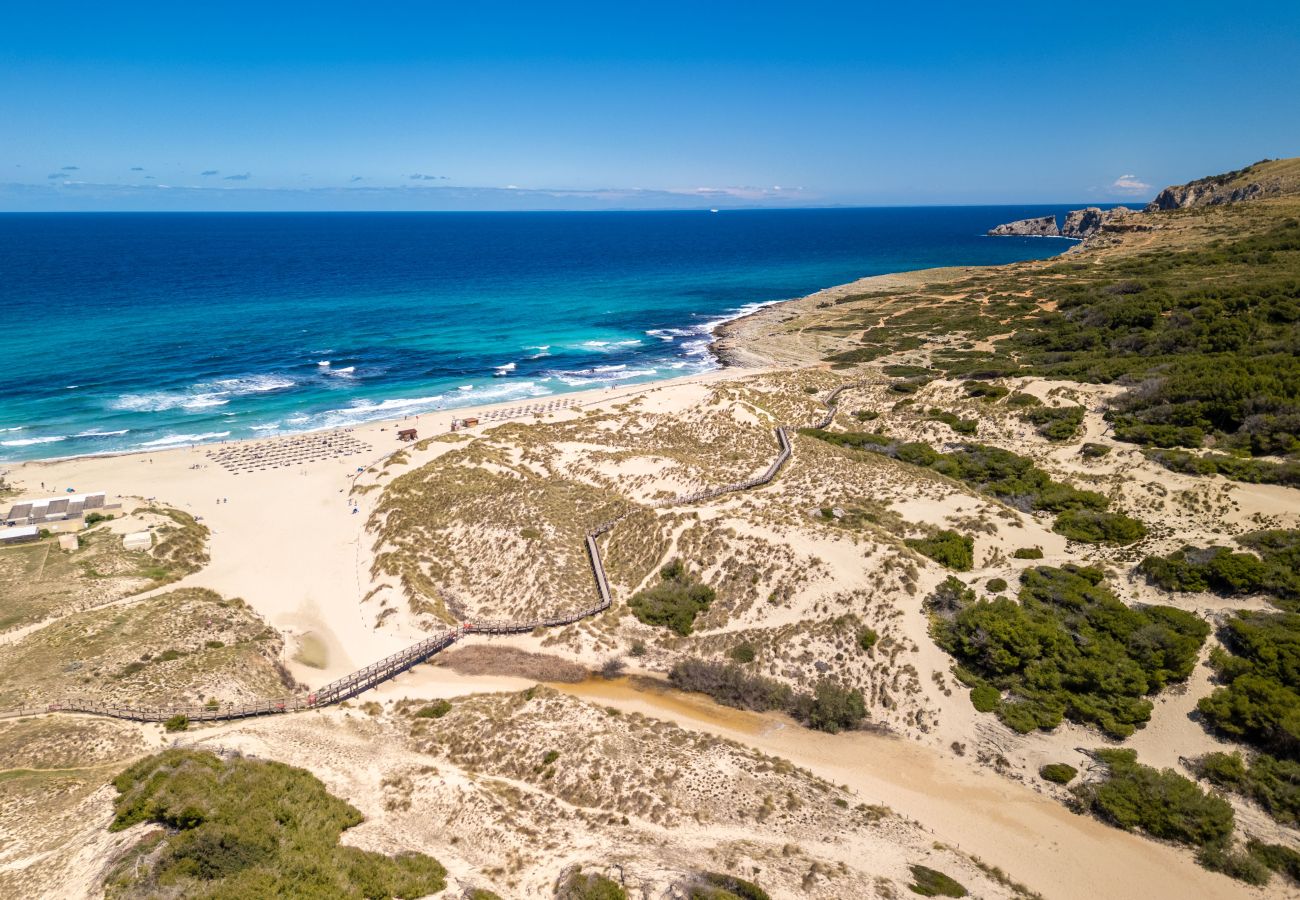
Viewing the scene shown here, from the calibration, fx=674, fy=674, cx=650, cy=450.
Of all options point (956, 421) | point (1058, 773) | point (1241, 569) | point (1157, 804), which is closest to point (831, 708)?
point (1058, 773)

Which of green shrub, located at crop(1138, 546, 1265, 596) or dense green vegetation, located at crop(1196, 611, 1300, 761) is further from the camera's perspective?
green shrub, located at crop(1138, 546, 1265, 596)

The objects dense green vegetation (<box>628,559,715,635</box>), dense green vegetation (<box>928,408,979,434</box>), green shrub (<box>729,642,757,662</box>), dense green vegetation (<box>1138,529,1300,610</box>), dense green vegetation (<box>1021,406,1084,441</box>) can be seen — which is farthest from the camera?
dense green vegetation (<box>928,408,979,434</box>)

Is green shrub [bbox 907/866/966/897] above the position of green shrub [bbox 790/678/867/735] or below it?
above

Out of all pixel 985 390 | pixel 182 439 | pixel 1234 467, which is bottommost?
pixel 182 439

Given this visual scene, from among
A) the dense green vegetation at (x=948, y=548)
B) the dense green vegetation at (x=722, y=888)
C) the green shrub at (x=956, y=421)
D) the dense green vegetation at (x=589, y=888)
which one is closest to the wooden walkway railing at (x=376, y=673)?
the dense green vegetation at (x=948, y=548)

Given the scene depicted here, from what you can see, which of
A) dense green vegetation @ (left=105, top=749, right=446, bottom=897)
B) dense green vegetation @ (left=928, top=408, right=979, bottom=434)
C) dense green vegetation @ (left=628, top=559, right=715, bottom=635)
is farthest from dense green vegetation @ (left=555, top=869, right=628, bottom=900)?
dense green vegetation @ (left=928, top=408, right=979, bottom=434)

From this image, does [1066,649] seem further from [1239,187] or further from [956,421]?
[1239,187]

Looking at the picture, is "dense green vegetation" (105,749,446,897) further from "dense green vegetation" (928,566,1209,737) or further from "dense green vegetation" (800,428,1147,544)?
"dense green vegetation" (800,428,1147,544)
